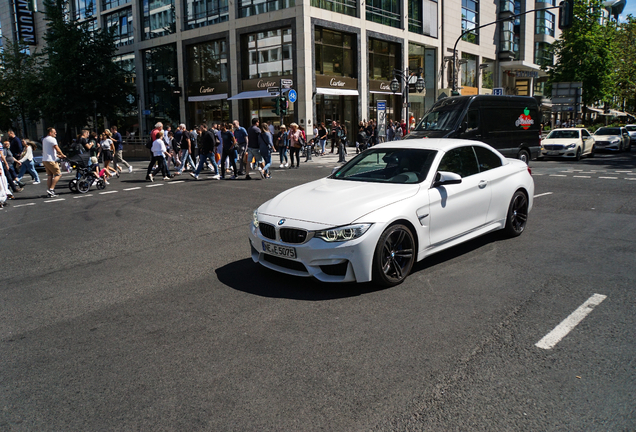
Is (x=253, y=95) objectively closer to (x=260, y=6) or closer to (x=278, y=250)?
(x=260, y=6)

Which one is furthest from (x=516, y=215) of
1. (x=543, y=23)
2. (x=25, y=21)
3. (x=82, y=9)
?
(x=543, y=23)

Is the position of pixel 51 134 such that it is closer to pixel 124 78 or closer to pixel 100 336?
pixel 100 336

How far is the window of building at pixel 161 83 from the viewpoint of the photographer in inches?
1523

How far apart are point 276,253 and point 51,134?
11.5 metres

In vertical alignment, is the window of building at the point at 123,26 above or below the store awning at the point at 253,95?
above

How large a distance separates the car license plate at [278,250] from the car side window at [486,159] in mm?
2968

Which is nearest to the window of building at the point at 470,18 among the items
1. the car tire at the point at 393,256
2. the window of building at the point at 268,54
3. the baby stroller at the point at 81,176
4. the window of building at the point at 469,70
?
the window of building at the point at 469,70

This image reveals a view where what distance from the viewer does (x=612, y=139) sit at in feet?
89.9

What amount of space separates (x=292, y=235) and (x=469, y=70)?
45692mm

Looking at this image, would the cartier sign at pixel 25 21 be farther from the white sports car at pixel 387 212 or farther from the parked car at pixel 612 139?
the white sports car at pixel 387 212

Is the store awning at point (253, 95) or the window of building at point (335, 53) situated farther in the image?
the store awning at point (253, 95)

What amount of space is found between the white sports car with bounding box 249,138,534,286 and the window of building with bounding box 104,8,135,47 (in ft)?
134

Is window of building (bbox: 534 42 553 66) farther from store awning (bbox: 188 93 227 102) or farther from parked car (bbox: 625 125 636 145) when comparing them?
store awning (bbox: 188 93 227 102)

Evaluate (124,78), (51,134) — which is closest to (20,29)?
(124,78)
